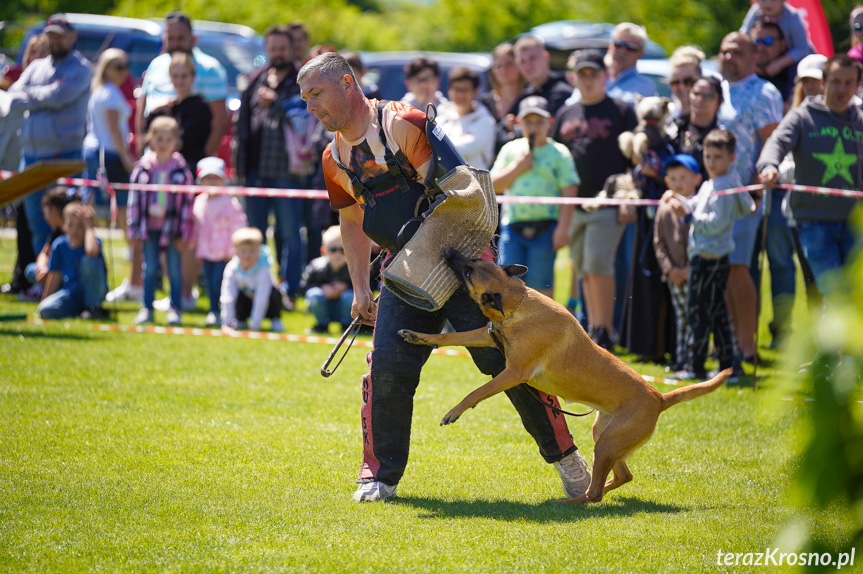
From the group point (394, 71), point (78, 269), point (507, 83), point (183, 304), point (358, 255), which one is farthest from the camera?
point (394, 71)

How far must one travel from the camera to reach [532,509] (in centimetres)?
452

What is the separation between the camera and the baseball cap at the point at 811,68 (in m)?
8.32

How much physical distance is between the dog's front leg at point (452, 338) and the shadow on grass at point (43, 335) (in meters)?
5.15

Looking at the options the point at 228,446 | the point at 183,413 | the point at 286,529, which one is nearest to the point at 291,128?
the point at 183,413

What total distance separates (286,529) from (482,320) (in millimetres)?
1392

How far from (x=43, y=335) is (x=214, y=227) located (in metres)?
2.09

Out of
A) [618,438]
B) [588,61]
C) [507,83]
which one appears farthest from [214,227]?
[618,438]

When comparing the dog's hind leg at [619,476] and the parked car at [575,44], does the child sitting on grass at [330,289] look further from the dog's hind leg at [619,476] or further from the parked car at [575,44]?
the parked car at [575,44]

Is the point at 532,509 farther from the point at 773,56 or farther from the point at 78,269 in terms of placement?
the point at 78,269

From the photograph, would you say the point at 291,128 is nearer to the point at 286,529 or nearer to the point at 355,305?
the point at 355,305

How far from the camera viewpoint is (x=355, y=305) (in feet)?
16.2

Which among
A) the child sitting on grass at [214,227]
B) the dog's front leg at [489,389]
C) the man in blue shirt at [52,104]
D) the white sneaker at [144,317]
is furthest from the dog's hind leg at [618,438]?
the man in blue shirt at [52,104]

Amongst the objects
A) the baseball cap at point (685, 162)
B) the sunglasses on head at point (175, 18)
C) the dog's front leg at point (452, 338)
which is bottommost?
the dog's front leg at point (452, 338)

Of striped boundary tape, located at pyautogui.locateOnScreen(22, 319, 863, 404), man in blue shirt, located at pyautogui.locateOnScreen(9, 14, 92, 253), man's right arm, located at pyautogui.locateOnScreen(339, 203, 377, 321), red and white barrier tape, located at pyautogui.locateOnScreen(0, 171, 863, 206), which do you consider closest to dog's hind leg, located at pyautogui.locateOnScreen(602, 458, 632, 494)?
man's right arm, located at pyautogui.locateOnScreen(339, 203, 377, 321)
